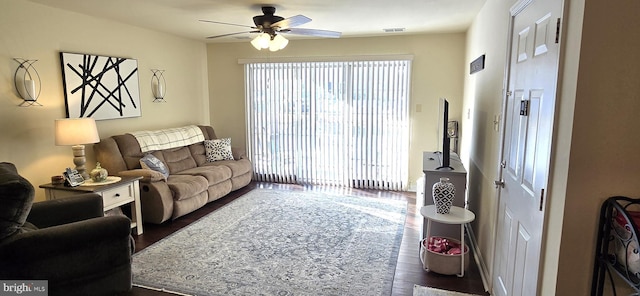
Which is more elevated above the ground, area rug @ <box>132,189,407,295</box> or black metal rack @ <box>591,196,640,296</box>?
black metal rack @ <box>591,196,640,296</box>

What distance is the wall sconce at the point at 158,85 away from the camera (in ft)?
16.2

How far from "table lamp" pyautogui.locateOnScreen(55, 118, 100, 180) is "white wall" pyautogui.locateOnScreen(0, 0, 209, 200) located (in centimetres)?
36

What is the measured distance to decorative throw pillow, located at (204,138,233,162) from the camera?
5.39 meters

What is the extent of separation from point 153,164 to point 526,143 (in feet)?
12.6

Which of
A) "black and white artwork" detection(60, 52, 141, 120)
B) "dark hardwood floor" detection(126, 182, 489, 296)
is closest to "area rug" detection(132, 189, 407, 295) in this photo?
"dark hardwood floor" detection(126, 182, 489, 296)

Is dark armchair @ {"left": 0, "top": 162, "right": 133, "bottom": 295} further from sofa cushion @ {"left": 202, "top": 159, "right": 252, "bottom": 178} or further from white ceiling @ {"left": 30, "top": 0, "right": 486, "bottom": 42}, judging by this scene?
sofa cushion @ {"left": 202, "top": 159, "right": 252, "bottom": 178}

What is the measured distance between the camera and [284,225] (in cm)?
392

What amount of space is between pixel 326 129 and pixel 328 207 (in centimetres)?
153

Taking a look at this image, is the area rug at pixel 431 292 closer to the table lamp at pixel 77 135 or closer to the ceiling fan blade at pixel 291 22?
the ceiling fan blade at pixel 291 22

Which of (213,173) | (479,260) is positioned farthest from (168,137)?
(479,260)

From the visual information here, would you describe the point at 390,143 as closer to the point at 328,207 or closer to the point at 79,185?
the point at 328,207

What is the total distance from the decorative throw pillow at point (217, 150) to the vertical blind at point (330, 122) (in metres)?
0.60

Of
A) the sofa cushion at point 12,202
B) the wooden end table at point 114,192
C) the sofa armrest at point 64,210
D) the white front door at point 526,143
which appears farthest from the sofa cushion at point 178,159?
the white front door at point 526,143

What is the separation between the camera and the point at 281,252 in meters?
3.25
